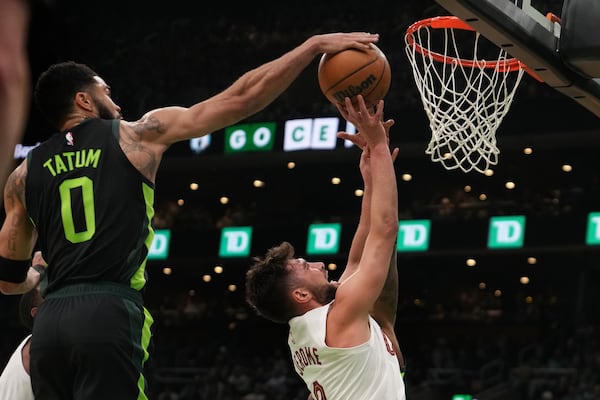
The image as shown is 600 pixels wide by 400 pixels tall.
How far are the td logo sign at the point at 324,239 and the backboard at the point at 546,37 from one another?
41.9 feet

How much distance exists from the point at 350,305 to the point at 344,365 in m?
0.23

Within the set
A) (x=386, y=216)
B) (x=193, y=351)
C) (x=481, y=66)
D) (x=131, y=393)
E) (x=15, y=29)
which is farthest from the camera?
(x=193, y=351)

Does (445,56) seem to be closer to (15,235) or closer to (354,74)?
(354,74)

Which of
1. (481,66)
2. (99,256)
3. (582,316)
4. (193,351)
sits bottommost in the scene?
(193,351)

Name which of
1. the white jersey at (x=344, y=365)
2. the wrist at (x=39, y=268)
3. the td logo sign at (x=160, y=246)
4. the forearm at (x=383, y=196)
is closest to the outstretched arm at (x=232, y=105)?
the forearm at (x=383, y=196)

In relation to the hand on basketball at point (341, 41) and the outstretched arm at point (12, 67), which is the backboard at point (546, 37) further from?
the outstretched arm at point (12, 67)

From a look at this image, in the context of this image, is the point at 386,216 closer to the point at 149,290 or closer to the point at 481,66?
the point at 481,66

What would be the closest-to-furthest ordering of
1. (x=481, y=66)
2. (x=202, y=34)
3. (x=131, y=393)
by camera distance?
(x=131, y=393) < (x=481, y=66) < (x=202, y=34)

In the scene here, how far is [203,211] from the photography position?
21.5 m

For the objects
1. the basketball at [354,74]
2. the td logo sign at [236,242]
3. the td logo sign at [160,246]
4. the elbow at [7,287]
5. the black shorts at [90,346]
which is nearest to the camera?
the black shorts at [90,346]

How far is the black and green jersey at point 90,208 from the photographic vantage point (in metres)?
3.62

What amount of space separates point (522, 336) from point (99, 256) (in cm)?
1657

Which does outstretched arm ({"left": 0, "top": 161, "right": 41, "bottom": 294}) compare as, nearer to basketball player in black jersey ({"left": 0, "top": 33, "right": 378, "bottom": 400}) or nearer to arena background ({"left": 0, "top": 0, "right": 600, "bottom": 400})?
basketball player in black jersey ({"left": 0, "top": 33, "right": 378, "bottom": 400})

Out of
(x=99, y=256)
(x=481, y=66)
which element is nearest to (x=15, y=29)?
(x=99, y=256)
